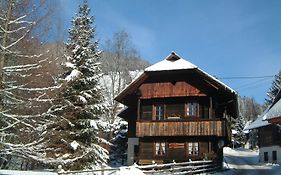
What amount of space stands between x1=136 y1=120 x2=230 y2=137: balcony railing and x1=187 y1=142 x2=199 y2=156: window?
1.79m

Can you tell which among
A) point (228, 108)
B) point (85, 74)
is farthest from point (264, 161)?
point (85, 74)

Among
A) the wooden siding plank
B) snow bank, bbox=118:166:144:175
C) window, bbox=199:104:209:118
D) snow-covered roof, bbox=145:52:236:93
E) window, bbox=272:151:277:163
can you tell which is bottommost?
snow bank, bbox=118:166:144:175

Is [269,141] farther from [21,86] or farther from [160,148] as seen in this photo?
[21,86]

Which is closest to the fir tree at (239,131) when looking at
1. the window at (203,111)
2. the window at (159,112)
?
the window at (203,111)

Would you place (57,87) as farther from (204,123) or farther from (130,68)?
(130,68)

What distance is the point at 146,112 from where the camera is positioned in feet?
107

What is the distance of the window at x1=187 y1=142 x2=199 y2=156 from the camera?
30391 millimetres

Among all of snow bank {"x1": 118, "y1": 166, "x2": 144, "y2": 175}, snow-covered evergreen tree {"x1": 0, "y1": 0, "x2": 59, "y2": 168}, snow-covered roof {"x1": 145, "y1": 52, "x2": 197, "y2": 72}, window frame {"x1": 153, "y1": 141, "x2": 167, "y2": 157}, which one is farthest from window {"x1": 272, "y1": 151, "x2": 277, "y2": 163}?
snow-covered evergreen tree {"x1": 0, "y1": 0, "x2": 59, "y2": 168}

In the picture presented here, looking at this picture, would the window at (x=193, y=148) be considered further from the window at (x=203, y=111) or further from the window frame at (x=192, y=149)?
the window at (x=203, y=111)

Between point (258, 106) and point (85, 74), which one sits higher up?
point (258, 106)

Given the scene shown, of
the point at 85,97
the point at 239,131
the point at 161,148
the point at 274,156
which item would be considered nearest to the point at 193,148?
the point at 161,148

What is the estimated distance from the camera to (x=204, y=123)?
28938 mm

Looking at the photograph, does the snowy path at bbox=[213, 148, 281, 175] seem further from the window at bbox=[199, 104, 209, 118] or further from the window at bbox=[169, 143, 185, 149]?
the window at bbox=[199, 104, 209, 118]

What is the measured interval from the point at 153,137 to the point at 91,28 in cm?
1013
